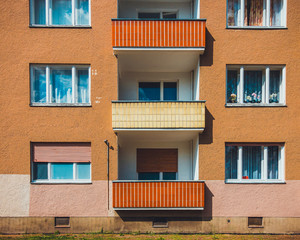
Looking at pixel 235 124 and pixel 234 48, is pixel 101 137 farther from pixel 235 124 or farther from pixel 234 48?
pixel 234 48

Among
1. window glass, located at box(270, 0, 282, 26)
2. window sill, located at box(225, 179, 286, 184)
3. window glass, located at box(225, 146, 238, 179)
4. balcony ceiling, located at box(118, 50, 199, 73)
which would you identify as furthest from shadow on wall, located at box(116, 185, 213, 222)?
window glass, located at box(270, 0, 282, 26)

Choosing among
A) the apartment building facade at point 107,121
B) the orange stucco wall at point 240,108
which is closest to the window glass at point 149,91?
the apartment building facade at point 107,121

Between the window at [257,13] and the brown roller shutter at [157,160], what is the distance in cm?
551

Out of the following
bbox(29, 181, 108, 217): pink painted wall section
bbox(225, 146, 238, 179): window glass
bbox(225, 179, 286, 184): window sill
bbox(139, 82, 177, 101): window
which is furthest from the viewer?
bbox(139, 82, 177, 101): window

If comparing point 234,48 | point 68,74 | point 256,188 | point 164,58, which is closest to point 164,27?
point 164,58

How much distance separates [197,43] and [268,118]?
3.73 m

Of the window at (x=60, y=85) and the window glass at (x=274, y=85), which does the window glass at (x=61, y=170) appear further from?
the window glass at (x=274, y=85)

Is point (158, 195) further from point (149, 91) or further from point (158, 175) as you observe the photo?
point (149, 91)

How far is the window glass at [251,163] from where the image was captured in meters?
8.30

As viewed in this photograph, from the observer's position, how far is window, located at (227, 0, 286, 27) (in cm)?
824

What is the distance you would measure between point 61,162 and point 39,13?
553cm

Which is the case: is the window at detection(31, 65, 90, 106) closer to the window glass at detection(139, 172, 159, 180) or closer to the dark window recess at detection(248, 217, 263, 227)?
the window glass at detection(139, 172, 159, 180)

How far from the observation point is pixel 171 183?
25.5 feet

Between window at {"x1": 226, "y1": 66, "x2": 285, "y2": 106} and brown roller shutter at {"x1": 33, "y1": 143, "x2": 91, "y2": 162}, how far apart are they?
574 cm
